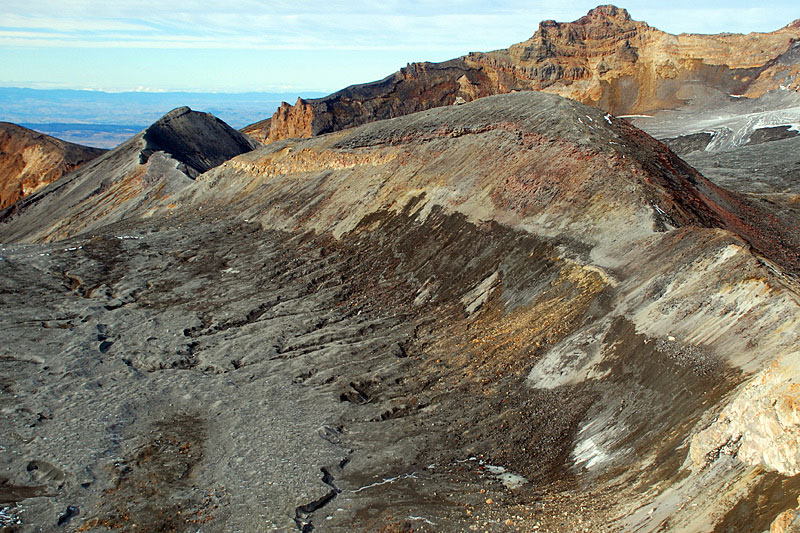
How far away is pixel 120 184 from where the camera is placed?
4488 cm

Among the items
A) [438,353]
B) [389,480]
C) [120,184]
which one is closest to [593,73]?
[120,184]

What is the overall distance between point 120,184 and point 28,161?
2148cm

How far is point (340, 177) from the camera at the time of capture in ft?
98.4

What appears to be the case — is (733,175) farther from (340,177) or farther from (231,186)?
(231,186)

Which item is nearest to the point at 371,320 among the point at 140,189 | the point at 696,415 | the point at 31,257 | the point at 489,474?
the point at 489,474

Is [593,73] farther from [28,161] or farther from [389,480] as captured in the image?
[389,480]

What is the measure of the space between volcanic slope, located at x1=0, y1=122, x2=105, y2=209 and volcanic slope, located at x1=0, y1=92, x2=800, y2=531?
34668mm

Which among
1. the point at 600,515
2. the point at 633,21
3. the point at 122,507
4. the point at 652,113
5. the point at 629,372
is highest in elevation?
the point at 633,21

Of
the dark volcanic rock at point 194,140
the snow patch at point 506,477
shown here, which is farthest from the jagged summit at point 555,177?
the dark volcanic rock at point 194,140

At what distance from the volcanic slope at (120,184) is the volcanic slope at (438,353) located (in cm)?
1325

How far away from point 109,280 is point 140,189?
1922cm

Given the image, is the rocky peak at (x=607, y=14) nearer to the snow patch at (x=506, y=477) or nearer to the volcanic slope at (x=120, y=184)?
the volcanic slope at (x=120, y=184)

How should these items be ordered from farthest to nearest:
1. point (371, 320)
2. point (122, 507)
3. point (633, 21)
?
point (633, 21), point (371, 320), point (122, 507)

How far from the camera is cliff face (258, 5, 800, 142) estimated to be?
66.2 m
